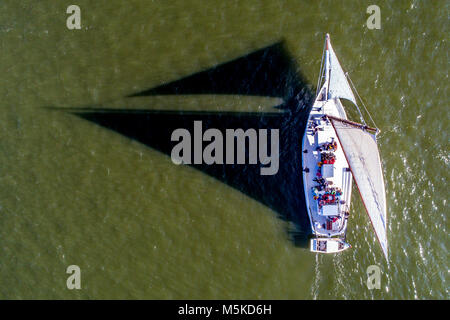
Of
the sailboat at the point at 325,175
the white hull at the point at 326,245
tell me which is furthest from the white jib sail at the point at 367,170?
the white hull at the point at 326,245

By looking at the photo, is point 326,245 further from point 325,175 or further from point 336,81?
point 336,81

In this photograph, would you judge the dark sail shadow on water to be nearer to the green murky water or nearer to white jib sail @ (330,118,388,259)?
the green murky water

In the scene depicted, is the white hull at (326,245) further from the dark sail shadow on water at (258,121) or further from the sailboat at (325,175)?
the dark sail shadow on water at (258,121)

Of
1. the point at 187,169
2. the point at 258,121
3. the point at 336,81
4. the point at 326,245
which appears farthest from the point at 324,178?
the point at 187,169

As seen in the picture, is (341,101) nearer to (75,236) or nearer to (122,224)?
(122,224)

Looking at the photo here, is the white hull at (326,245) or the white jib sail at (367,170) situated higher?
the white jib sail at (367,170)

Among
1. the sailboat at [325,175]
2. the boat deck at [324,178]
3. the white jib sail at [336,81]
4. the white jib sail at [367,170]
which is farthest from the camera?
the boat deck at [324,178]
